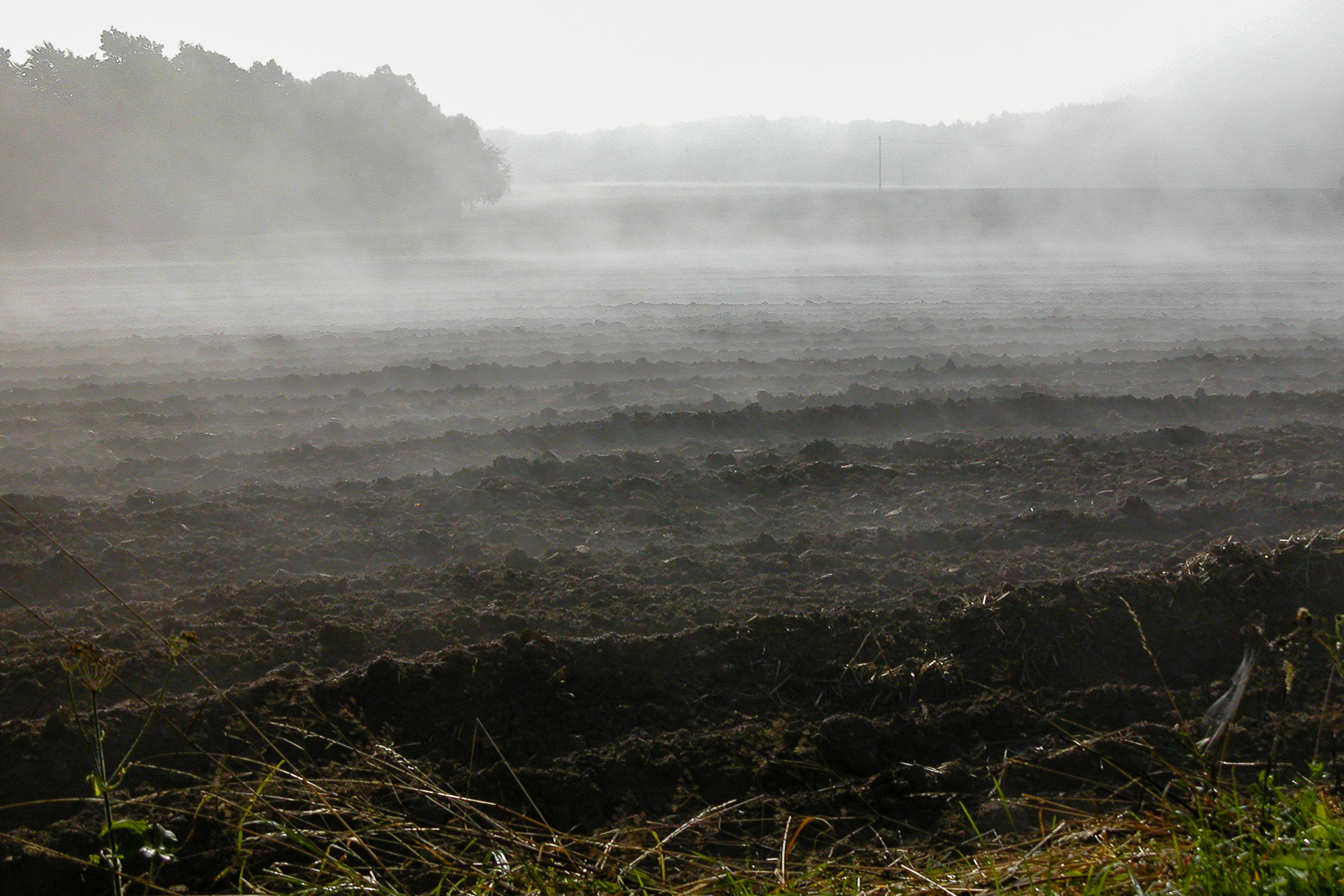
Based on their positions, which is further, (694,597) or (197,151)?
(197,151)

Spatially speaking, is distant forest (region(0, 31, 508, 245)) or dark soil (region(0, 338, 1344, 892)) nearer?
dark soil (region(0, 338, 1344, 892))

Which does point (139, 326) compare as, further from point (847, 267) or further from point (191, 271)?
point (847, 267)

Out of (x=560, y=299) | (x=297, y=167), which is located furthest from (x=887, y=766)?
(x=297, y=167)

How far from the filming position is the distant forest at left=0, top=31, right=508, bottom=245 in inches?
1746

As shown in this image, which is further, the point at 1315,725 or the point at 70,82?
the point at 70,82

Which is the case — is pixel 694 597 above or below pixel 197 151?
below

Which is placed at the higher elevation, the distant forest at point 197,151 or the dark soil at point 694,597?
the distant forest at point 197,151

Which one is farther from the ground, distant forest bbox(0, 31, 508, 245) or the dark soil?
distant forest bbox(0, 31, 508, 245)

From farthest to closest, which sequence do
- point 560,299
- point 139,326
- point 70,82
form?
point 70,82
point 560,299
point 139,326

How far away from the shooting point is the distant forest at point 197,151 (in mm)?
Answer: 44344

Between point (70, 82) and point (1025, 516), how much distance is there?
5539 centimetres

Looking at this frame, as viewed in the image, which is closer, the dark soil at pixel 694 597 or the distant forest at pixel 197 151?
the dark soil at pixel 694 597

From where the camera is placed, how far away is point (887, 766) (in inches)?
157

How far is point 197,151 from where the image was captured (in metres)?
48.4
